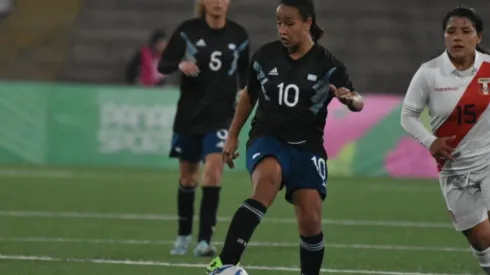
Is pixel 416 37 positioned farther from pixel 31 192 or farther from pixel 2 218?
pixel 2 218

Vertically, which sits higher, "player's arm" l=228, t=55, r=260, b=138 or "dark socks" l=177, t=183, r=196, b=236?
"player's arm" l=228, t=55, r=260, b=138

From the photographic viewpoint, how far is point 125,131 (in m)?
19.9

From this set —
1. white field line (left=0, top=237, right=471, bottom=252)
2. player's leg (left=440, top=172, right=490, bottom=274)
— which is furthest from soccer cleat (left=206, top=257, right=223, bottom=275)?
white field line (left=0, top=237, right=471, bottom=252)

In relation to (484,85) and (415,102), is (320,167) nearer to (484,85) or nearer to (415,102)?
(415,102)

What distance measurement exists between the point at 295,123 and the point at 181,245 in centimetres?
302

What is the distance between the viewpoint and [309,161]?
26.4ft

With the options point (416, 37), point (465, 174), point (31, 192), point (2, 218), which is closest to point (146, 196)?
point (31, 192)

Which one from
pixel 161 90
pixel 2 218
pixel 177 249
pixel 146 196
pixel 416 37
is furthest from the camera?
pixel 416 37

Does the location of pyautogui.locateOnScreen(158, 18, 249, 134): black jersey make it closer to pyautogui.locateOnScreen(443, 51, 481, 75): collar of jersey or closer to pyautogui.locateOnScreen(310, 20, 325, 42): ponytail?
pyautogui.locateOnScreen(310, 20, 325, 42): ponytail

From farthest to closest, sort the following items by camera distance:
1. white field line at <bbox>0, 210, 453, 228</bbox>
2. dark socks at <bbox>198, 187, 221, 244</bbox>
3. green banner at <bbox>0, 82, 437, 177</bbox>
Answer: green banner at <bbox>0, 82, 437, 177</bbox>
white field line at <bbox>0, 210, 453, 228</bbox>
dark socks at <bbox>198, 187, 221, 244</bbox>

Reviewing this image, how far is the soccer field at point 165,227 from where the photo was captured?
32.7 ft

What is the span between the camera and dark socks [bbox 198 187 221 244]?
1071cm

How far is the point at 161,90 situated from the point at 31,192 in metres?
4.14

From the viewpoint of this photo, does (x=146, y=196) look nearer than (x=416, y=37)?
Yes
